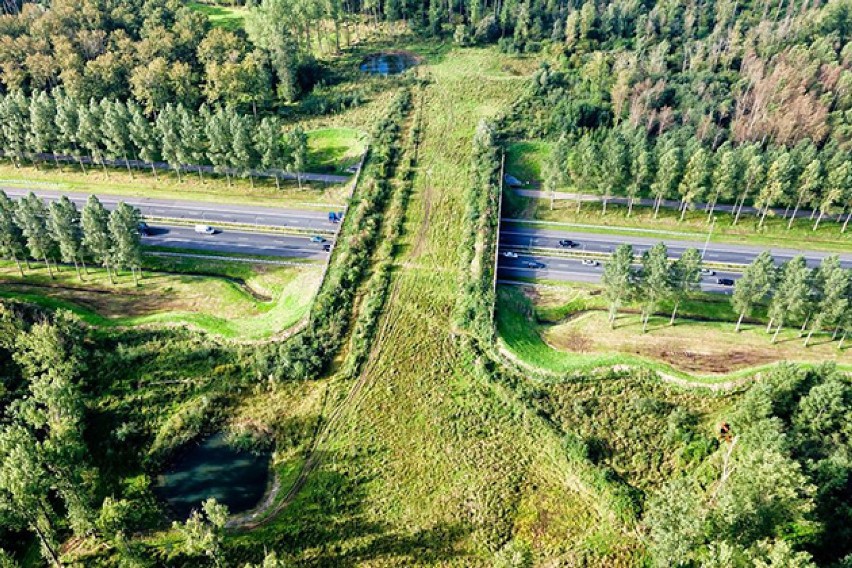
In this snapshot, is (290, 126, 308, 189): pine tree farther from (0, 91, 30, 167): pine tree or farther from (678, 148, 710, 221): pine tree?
(678, 148, 710, 221): pine tree

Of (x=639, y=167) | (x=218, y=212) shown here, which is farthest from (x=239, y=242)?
(x=639, y=167)

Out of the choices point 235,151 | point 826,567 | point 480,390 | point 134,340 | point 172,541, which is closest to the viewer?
point 826,567

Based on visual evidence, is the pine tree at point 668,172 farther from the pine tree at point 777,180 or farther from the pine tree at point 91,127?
the pine tree at point 91,127

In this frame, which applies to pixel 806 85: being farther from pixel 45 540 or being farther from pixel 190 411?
pixel 45 540

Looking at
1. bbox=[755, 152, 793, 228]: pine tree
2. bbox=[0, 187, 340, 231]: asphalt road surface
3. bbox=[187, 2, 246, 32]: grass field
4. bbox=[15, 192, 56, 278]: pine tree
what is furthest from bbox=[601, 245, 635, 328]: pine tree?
bbox=[187, 2, 246, 32]: grass field

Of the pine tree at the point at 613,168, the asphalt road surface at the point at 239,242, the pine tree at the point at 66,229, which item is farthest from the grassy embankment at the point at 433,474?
the pine tree at the point at 66,229

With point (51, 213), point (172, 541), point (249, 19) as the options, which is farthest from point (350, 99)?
point (172, 541)
